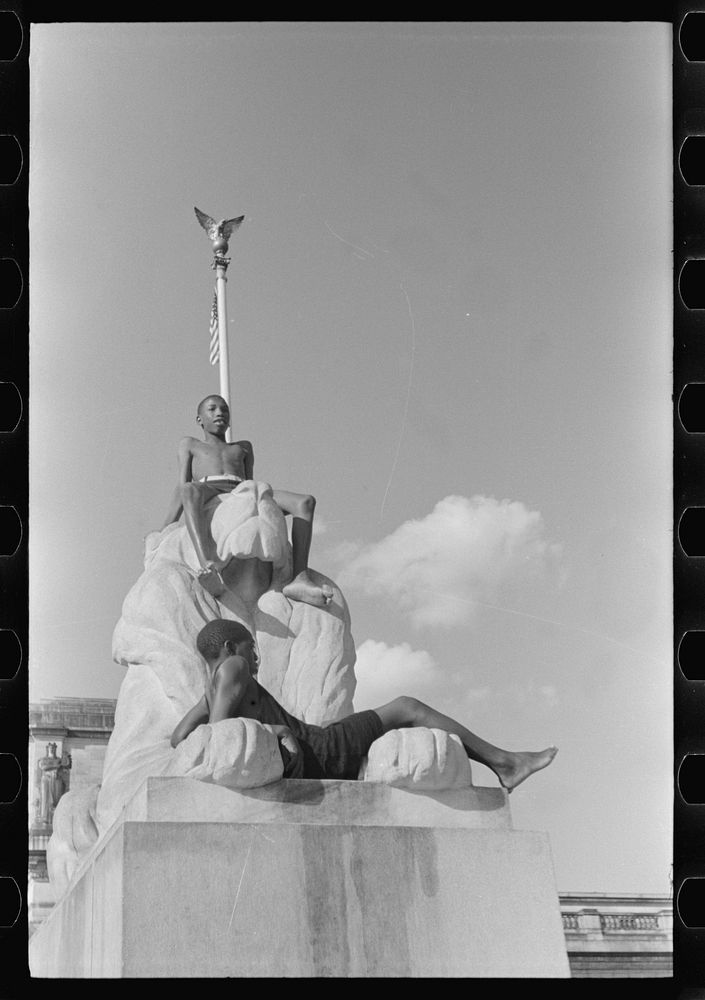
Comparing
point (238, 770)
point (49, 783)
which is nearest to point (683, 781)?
point (238, 770)

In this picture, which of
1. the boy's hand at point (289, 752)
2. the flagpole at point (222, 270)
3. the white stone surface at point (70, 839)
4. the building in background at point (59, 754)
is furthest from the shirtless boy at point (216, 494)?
the building in background at point (59, 754)

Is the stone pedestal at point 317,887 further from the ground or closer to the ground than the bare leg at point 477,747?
closer to the ground

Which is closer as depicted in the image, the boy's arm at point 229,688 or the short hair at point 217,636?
the boy's arm at point 229,688

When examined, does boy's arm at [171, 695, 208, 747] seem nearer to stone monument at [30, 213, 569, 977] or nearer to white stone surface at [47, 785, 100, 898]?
stone monument at [30, 213, 569, 977]

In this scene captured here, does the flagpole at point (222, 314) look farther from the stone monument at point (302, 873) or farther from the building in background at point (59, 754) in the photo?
the building in background at point (59, 754)

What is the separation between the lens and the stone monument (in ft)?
28.1

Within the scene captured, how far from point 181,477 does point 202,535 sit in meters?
0.69

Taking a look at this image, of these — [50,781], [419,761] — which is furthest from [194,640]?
[50,781]

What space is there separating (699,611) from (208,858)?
2.55 metres

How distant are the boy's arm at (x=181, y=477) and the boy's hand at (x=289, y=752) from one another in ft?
7.36

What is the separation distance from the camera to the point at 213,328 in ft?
41.2

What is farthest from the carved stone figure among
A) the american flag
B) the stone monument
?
the stone monument

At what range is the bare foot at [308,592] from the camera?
10614mm
